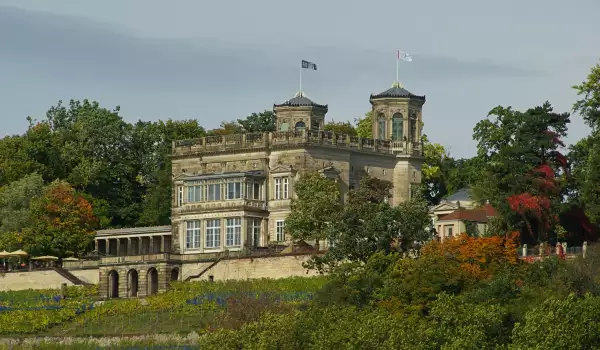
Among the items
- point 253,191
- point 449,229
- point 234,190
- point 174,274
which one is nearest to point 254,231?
point 253,191

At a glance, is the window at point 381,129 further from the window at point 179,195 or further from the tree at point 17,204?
the tree at point 17,204

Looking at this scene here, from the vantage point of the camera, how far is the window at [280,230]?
111250 mm

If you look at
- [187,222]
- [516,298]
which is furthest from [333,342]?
[187,222]

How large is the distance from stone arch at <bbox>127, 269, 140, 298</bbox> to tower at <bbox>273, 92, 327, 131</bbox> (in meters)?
12.9

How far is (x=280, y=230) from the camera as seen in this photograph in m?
112

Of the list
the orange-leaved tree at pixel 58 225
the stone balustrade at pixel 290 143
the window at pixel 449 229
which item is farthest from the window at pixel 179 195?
the window at pixel 449 229

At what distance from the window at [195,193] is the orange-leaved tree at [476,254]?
23.7 meters

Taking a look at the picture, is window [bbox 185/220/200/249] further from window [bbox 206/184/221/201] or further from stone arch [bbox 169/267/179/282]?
stone arch [bbox 169/267/179/282]

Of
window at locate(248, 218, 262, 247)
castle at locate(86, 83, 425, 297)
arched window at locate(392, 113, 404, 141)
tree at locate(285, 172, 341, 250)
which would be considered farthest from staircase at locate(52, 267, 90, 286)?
arched window at locate(392, 113, 404, 141)

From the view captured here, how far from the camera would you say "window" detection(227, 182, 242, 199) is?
112 meters

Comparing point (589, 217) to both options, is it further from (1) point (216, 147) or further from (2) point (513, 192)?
(1) point (216, 147)

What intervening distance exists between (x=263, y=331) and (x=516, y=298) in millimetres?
10782

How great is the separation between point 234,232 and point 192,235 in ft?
10.1

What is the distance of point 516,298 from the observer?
83125 millimetres
